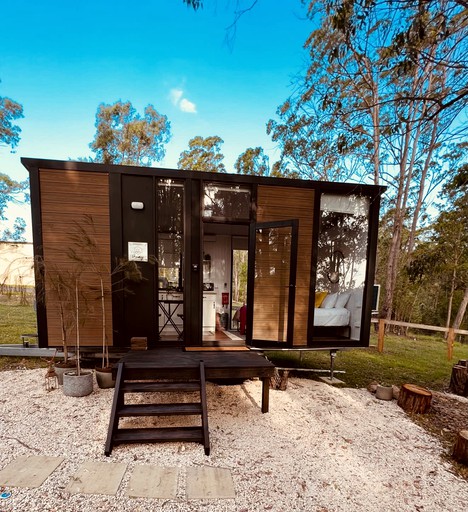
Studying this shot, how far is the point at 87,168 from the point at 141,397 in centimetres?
318

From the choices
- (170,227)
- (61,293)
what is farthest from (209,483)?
(170,227)

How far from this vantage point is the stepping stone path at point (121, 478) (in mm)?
1850

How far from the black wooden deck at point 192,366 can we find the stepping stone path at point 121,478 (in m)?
0.87

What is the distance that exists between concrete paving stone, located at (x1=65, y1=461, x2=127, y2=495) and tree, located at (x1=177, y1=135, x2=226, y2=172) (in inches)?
523

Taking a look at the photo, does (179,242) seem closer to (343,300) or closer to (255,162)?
(343,300)

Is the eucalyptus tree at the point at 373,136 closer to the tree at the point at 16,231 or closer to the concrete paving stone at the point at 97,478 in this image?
the concrete paving stone at the point at 97,478

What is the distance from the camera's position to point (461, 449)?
238 cm

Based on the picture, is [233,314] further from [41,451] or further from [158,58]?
[158,58]

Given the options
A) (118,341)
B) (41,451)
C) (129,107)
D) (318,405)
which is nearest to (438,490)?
(318,405)

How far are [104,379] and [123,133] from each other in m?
14.4

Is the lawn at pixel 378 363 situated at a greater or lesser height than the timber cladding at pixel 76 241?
lesser

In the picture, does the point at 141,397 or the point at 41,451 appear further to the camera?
the point at 141,397

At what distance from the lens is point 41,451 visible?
7.36ft

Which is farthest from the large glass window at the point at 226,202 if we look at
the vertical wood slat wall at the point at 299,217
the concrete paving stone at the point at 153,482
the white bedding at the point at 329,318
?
the concrete paving stone at the point at 153,482
